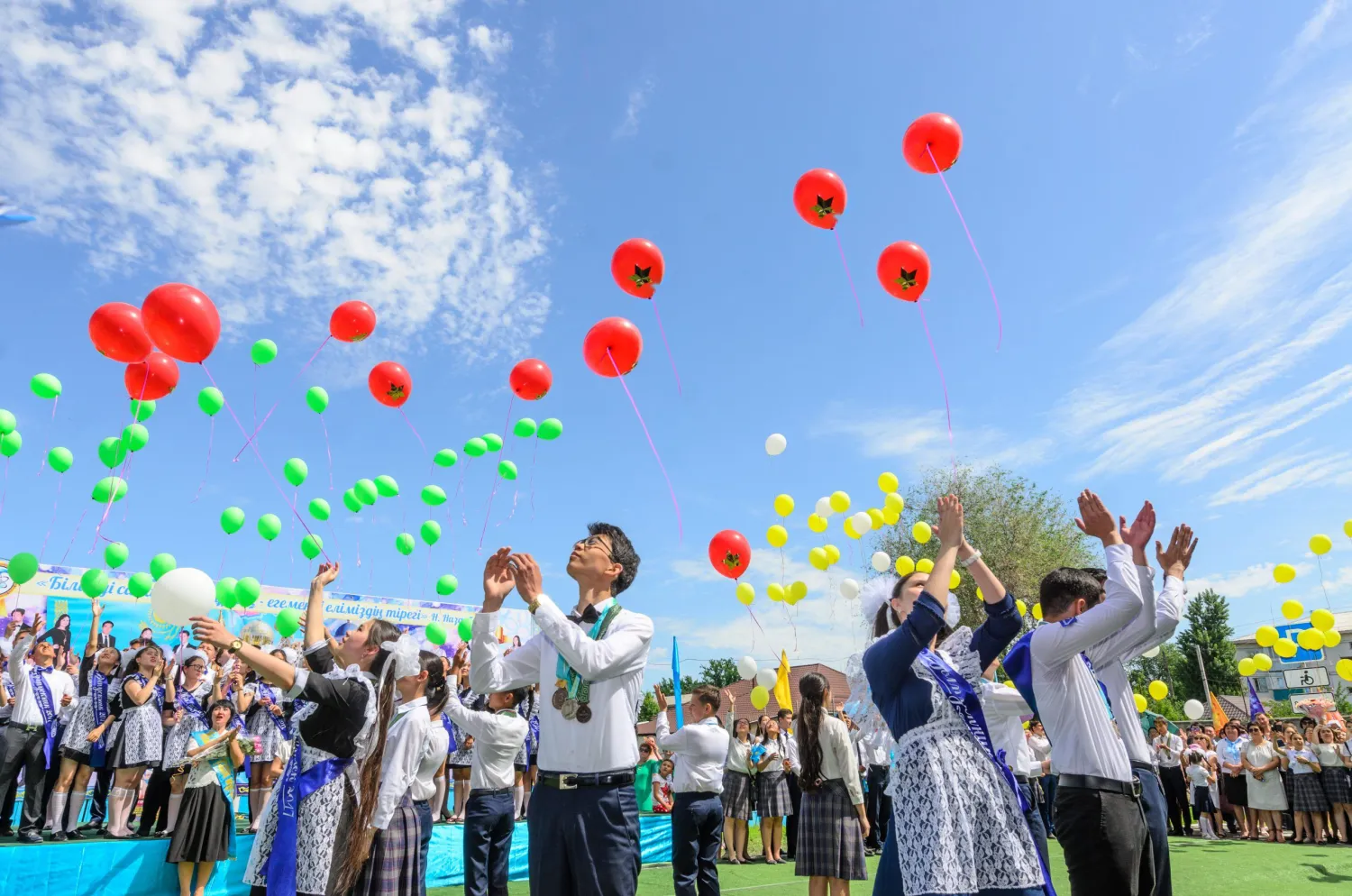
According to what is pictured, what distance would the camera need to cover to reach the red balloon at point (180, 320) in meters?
6.05

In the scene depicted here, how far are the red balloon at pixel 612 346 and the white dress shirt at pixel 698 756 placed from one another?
3132 millimetres

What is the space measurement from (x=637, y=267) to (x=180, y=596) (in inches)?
171

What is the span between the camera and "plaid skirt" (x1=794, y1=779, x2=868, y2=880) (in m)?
5.38

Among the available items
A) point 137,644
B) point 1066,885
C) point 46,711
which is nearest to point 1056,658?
point 1066,885

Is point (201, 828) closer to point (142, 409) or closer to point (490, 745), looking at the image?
point (490, 745)

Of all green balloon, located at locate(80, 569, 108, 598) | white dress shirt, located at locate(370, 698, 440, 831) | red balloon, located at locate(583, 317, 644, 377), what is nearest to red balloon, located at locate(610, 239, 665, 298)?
red balloon, located at locate(583, 317, 644, 377)

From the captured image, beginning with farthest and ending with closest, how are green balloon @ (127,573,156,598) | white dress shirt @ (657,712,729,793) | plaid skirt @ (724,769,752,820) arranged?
plaid skirt @ (724,769,752,820), green balloon @ (127,573,156,598), white dress shirt @ (657,712,729,793)

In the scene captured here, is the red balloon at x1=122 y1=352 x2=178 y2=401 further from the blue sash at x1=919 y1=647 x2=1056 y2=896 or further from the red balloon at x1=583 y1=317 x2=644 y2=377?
the blue sash at x1=919 y1=647 x2=1056 y2=896

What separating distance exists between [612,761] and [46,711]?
7.27 meters

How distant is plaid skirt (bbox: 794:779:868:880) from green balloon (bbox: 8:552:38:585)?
8105 mm

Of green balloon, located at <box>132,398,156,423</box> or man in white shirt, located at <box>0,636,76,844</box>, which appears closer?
man in white shirt, located at <box>0,636,76,844</box>

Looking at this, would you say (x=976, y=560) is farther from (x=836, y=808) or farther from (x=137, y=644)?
(x=137, y=644)

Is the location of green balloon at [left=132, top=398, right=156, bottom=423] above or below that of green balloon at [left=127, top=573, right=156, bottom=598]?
above

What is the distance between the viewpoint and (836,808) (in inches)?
223
